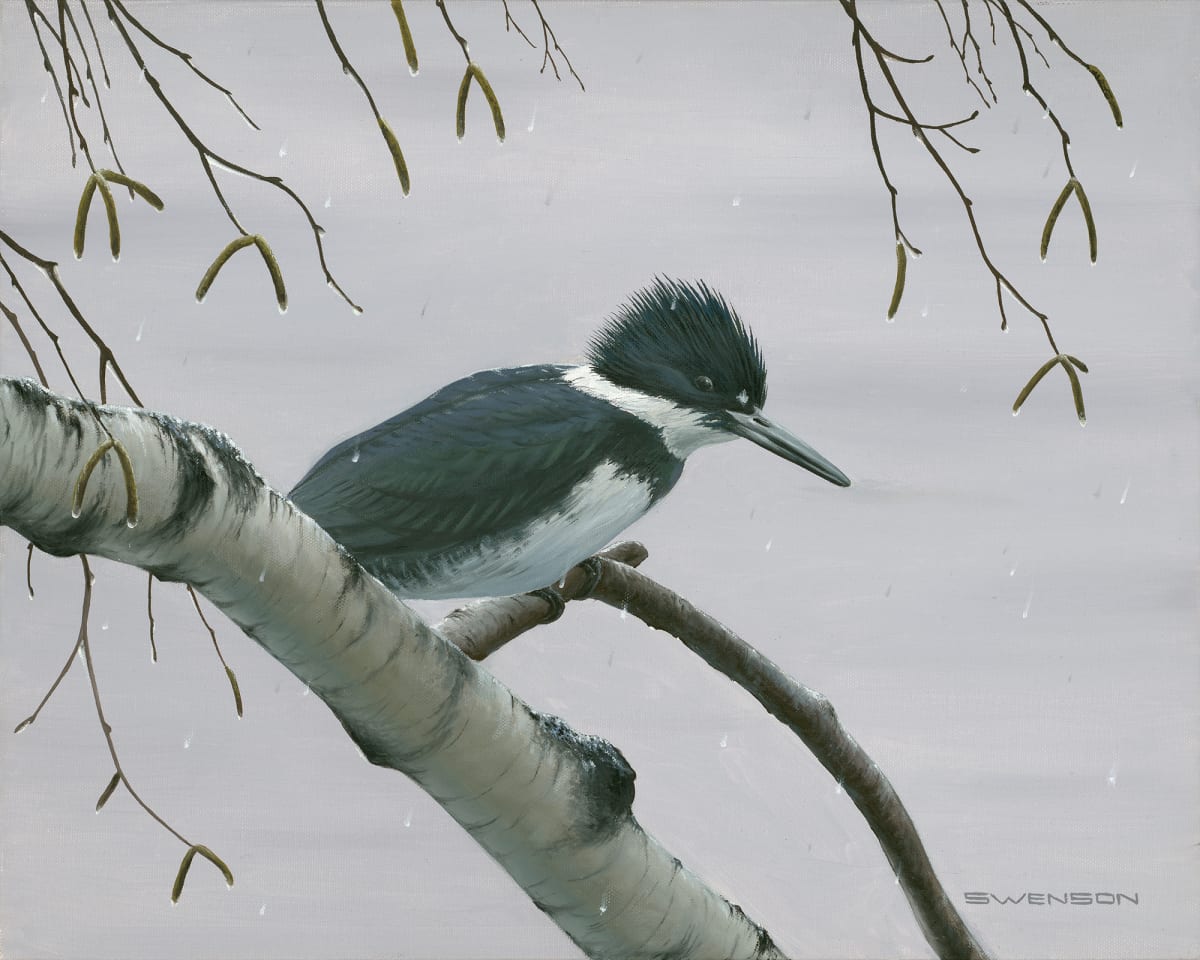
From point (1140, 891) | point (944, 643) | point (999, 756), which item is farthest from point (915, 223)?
point (1140, 891)

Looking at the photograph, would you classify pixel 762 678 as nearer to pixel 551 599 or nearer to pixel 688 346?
pixel 551 599

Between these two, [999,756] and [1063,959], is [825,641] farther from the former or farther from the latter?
[1063,959]

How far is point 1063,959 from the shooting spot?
1.46 metres

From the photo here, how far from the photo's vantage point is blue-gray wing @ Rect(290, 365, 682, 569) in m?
1.12

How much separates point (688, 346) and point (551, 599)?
0.26m

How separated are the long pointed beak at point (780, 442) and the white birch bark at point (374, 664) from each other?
45cm

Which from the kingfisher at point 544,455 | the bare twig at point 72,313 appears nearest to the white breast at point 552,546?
the kingfisher at point 544,455

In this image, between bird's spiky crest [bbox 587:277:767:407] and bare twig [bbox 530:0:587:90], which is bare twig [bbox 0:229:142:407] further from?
bird's spiky crest [bbox 587:277:767:407]

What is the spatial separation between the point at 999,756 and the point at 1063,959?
24 centimetres

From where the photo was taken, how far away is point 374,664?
62 cm

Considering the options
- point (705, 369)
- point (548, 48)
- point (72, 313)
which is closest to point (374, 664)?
point (72, 313)

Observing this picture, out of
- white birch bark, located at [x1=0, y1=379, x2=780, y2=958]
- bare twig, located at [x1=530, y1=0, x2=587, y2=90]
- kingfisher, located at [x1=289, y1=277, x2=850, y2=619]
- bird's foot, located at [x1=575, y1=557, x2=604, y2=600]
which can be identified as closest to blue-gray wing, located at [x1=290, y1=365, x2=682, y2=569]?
kingfisher, located at [x1=289, y1=277, x2=850, y2=619]

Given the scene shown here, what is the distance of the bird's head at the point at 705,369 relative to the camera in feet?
3.82

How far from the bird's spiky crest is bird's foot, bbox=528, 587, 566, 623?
0.66 feet
